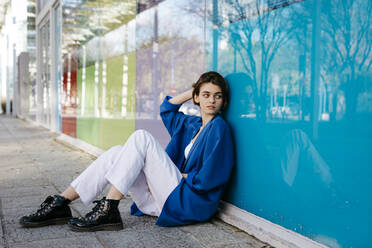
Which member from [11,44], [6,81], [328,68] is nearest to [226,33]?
[328,68]

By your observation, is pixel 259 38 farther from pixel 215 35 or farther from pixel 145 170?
pixel 145 170

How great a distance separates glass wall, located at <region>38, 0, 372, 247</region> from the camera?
2301 mm

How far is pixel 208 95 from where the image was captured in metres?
3.42

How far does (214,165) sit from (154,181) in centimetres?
46

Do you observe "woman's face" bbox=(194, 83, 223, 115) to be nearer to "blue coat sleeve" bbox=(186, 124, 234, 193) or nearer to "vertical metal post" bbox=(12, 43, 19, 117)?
"blue coat sleeve" bbox=(186, 124, 234, 193)

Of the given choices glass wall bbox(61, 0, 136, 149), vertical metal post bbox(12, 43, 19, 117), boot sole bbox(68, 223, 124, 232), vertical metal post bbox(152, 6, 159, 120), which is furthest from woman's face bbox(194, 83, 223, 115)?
vertical metal post bbox(12, 43, 19, 117)

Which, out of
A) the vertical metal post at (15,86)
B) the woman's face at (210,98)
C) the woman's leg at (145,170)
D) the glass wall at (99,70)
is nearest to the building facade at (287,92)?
the woman's face at (210,98)

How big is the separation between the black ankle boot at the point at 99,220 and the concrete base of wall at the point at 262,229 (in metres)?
0.91

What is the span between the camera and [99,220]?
3.07 m

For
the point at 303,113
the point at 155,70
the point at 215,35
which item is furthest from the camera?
the point at 155,70

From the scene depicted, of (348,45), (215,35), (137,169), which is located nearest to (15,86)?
(215,35)

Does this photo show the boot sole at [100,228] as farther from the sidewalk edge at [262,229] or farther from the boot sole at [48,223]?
the sidewalk edge at [262,229]

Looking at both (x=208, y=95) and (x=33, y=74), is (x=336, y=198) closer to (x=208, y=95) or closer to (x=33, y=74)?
(x=208, y=95)

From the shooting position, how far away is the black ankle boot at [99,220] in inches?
121
